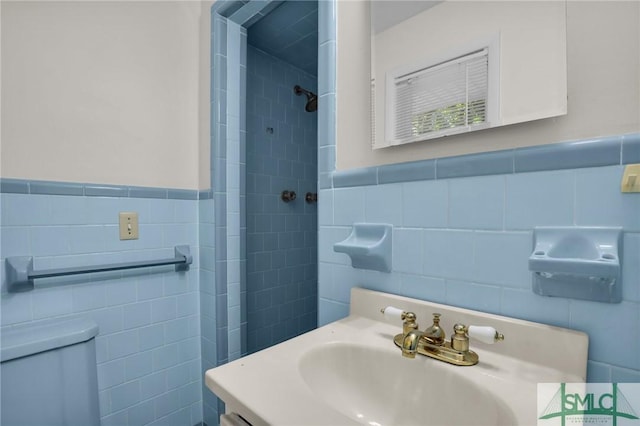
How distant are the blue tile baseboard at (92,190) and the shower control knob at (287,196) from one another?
2.12 feet

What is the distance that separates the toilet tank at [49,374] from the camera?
0.86 metres

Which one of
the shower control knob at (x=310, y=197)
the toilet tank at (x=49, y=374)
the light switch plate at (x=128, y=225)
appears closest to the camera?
the toilet tank at (x=49, y=374)

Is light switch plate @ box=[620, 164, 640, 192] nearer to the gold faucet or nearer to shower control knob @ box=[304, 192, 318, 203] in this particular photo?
the gold faucet

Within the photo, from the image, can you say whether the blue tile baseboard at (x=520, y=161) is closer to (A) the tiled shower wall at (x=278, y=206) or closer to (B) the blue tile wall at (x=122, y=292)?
(B) the blue tile wall at (x=122, y=292)

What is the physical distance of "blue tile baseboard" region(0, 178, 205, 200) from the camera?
969 millimetres

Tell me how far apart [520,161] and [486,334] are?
35 cm

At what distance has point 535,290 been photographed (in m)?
0.57

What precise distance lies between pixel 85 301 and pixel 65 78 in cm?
82

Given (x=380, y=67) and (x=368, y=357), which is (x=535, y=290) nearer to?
(x=368, y=357)

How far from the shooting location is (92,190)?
111 cm

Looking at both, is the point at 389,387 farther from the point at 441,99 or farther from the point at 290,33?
the point at 290,33

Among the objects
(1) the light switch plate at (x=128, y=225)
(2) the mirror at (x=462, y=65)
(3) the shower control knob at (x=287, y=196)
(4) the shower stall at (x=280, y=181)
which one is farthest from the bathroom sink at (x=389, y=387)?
(3) the shower control knob at (x=287, y=196)

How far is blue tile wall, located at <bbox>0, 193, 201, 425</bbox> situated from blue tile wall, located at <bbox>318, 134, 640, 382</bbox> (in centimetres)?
85

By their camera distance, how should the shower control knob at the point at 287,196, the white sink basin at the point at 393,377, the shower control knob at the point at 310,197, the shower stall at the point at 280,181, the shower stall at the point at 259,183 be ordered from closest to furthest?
the white sink basin at the point at 393,377 < the shower stall at the point at 259,183 < the shower stall at the point at 280,181 < the shower control knob at the point at 287,196 < the shower control knob at the point at 310,197
